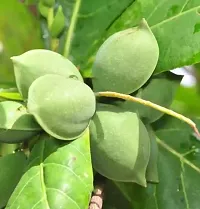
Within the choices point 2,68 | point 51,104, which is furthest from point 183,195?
point 2,68

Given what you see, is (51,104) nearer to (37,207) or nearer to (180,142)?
(37,207)

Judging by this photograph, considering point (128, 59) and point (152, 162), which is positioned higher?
point (128, 59)

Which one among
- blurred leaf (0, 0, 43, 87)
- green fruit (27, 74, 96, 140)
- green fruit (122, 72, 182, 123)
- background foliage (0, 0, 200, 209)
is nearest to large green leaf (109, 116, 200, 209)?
background foliage (0, 0, 200, 209)

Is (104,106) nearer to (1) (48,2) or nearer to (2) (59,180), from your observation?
(2) (59,180)

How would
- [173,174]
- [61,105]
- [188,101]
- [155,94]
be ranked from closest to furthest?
[61,105] → [155,94] → [173,174] → [188,101]

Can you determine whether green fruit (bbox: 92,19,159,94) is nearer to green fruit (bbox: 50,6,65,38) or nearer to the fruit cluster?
the fruit cluster

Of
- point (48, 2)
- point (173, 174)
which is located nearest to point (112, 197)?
point (173, 174)

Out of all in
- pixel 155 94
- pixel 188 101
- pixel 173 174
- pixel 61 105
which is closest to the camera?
pixel 61 105
